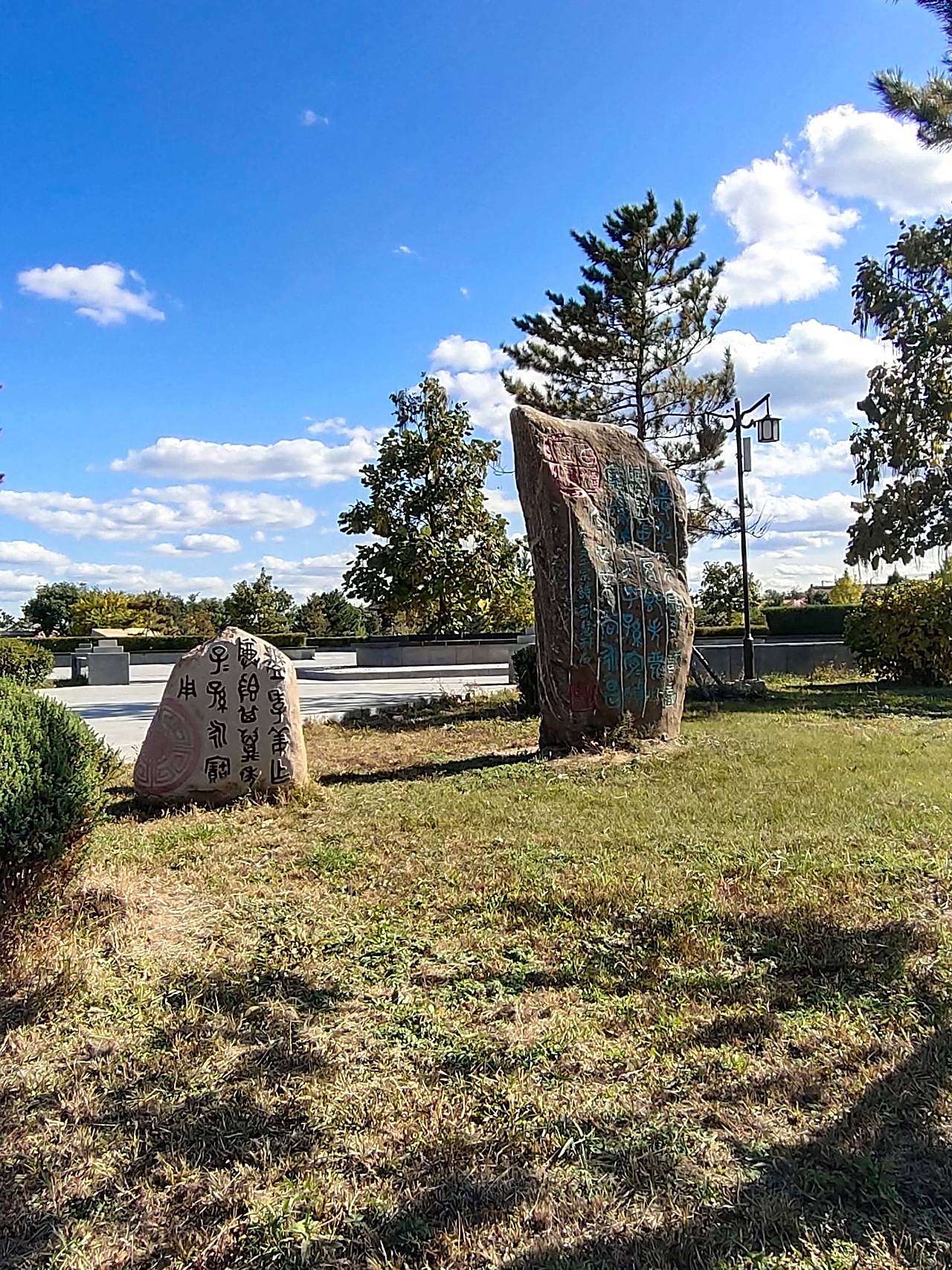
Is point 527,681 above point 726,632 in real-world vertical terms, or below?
below

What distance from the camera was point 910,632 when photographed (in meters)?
12.4

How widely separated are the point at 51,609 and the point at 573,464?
1496 inches

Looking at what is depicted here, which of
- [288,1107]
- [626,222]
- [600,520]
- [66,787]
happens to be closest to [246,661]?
[66,787]

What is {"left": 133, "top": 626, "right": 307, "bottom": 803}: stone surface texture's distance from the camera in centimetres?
558

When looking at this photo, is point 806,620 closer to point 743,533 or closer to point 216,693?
point 743,533

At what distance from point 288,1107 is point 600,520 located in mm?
5652

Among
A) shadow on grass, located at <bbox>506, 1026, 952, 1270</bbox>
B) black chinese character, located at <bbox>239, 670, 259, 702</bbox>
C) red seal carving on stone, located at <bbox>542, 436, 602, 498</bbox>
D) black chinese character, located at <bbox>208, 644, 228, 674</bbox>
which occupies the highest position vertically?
red seal carving on stone, located at <bbox>542, 436, 602, 498</bbox>

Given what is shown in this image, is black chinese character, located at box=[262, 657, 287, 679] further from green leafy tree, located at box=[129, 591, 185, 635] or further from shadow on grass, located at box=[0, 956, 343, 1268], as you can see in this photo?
green leafy tree, located at box=[129, 591, 185, 635]

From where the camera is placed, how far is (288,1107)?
2.25 m

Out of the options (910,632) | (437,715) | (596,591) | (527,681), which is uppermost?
(596,591)

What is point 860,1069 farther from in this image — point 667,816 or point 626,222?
point 626,222

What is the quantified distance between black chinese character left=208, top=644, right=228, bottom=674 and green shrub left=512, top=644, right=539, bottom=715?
483cm

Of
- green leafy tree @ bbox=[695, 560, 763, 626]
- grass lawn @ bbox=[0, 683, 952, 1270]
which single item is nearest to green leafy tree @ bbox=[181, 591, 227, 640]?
green leafy tree @ bbox=[695, 560, 763, 626]

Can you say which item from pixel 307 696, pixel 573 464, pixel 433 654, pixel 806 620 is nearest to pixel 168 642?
pixel 433 654
